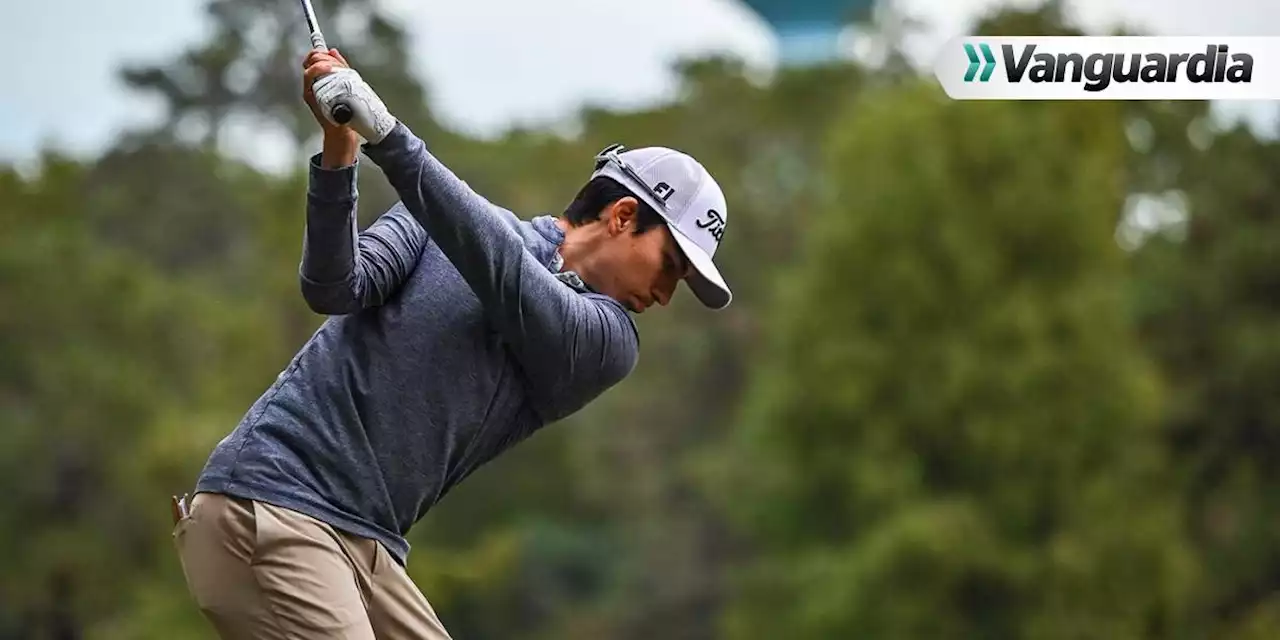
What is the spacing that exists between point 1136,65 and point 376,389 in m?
9.81

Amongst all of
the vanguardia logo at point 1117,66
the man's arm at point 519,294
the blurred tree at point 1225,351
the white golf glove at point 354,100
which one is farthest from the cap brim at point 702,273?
the blurred tree at point 1225,351

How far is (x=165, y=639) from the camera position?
1160 inches

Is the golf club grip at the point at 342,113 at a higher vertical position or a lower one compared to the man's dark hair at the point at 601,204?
lower

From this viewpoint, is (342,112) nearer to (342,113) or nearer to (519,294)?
(342,113)

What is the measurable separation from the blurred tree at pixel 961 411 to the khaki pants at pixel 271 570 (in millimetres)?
23520

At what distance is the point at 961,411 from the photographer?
2895cm

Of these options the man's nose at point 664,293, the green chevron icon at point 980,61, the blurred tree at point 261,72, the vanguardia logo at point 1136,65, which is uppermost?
the blurred tree at point 261,72

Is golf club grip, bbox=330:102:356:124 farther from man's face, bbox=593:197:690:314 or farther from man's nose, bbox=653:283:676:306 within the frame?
man's nose, bbox=653:283:676:306

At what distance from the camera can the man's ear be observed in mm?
4465

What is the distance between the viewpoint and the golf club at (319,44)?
3861 mm

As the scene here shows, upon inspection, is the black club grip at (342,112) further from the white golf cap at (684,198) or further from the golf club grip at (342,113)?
the white golf cap at (684,198)

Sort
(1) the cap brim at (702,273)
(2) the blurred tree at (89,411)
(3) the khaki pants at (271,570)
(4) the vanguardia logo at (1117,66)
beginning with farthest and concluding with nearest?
(2) the blurred tree at (89,411)
(4) the vanguardia logo at (1117,66)
(1) the cap brim at (702,273)
(3) the khaki pants at (271,570)

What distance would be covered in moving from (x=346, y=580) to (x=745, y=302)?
33278mm

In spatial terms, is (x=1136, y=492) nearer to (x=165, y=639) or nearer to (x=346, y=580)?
(x=165, y=639)
